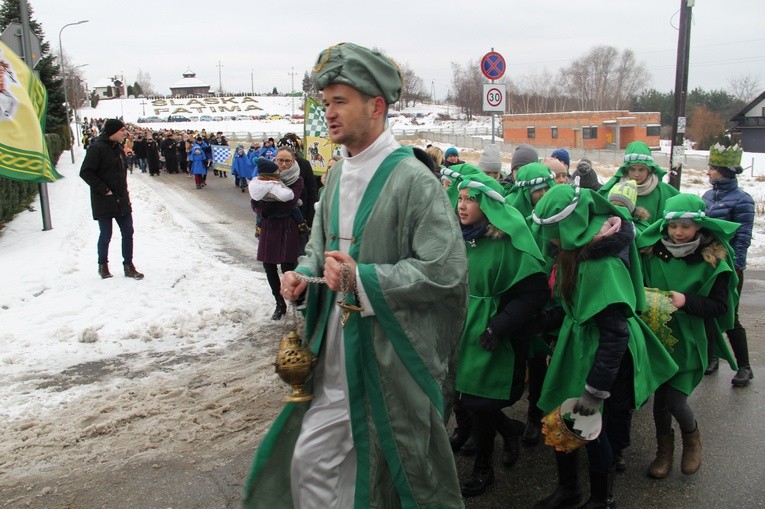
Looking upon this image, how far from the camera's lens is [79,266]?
8719mm

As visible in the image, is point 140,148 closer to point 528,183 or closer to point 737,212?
point 528,183

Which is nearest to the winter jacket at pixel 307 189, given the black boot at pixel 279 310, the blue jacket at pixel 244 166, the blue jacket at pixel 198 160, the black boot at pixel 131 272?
the black boot at pixel 279 310

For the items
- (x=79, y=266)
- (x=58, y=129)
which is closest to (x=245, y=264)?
(x=79, y=266)

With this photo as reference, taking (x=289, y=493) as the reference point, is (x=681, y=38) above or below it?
above

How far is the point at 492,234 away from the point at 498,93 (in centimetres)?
775

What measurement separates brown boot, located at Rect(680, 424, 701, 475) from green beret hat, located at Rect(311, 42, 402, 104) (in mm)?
2970

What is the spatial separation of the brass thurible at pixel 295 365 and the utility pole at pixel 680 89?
1064 centimetres

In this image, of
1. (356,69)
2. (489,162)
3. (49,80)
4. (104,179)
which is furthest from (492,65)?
(49,80)

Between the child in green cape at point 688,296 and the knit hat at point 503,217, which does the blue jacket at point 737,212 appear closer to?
the child in green cape at point 688,296

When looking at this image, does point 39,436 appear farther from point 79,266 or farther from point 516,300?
point 79,266

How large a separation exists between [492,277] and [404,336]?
4.91 ft

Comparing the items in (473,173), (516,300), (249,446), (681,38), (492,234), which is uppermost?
(681,38)

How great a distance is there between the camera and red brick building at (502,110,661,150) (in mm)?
55062

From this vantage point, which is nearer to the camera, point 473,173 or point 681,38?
point 473,173
